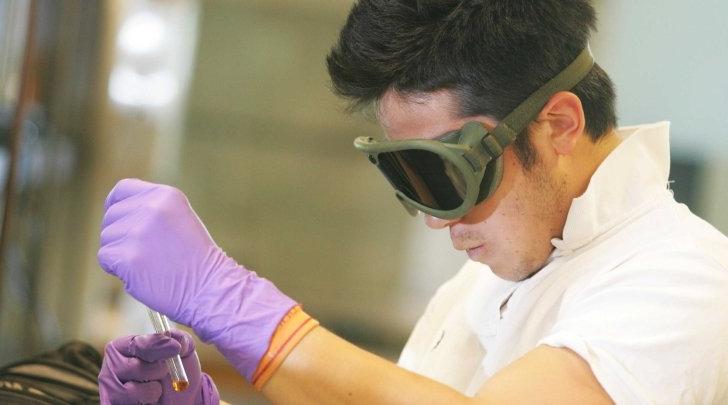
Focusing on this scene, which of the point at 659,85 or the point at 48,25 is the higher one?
the point at 659,85

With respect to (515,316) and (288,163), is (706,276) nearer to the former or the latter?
(515,316)

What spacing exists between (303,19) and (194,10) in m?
0.49

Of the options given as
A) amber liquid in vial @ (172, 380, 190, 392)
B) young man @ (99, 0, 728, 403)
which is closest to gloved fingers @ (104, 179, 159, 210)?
young man @ (99, 0, 728, 403)

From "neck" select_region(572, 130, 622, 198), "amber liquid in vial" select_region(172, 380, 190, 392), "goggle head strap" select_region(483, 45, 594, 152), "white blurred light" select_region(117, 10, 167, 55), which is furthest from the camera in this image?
"white blurred light" select_region(117, 10, 167, 55)

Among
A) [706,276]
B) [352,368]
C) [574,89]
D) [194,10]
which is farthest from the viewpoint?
[194,10]

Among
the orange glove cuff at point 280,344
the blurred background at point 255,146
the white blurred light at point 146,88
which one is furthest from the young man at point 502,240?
the white blurred light at point 146,88

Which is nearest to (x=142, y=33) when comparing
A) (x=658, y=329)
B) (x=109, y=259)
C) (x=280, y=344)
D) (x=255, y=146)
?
(x=255, y=146)

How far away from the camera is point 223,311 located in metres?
1.17

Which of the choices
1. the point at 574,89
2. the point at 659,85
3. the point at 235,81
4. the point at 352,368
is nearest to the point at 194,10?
the point at 235,81

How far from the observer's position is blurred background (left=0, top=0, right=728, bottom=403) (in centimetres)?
379

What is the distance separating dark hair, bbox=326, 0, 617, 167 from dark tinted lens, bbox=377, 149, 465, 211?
0.33ft

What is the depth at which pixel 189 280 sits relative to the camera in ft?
3.91

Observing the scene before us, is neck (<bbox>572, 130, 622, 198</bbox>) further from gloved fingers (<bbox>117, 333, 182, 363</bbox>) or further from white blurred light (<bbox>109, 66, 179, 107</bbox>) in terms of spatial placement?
white blurred light (<bbox>109, 66, 179, 107</bbox>)

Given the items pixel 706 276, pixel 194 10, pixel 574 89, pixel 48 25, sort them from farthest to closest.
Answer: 1. pixel 194 10
2. pixel 48 25
3. pixel 574 89
4. pixel 706 276
